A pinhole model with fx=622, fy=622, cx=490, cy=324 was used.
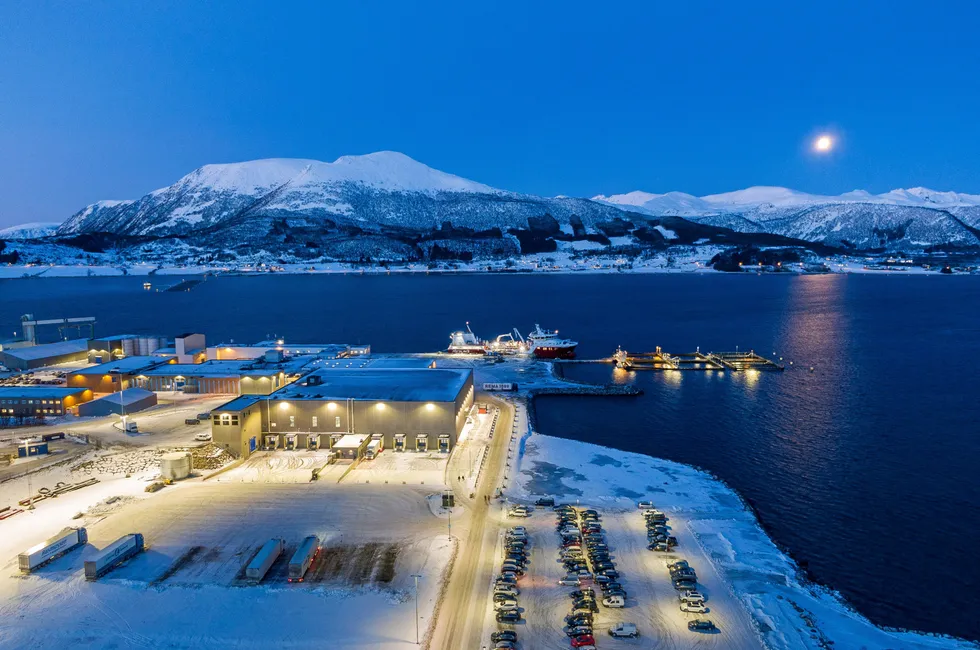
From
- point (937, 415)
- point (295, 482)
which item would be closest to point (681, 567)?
point (295, 482)

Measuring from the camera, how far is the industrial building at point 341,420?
18047 mm

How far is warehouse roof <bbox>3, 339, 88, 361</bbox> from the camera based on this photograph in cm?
3123

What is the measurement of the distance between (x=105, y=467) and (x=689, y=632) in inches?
607

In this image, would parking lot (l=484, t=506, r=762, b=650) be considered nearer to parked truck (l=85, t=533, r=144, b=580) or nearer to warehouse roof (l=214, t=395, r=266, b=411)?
parked truck (l=85, t=533, r=144, b=580)

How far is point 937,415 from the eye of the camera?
2445cm

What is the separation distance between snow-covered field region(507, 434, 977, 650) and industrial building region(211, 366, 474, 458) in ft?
9.95

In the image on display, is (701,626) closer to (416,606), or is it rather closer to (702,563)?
(702,563)

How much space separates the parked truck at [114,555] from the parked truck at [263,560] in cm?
242

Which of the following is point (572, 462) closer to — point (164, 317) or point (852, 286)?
point (164, 317)

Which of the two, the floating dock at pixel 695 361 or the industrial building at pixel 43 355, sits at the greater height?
the industrial building at pixel 43 355

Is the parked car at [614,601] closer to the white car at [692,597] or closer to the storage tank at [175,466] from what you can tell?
the white car at [692,597]

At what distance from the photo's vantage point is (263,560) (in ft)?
37.2

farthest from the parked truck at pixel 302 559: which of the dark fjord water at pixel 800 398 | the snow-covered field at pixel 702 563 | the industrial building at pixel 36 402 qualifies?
the industrial building at pixel 36 402

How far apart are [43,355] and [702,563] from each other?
33.6 metres
